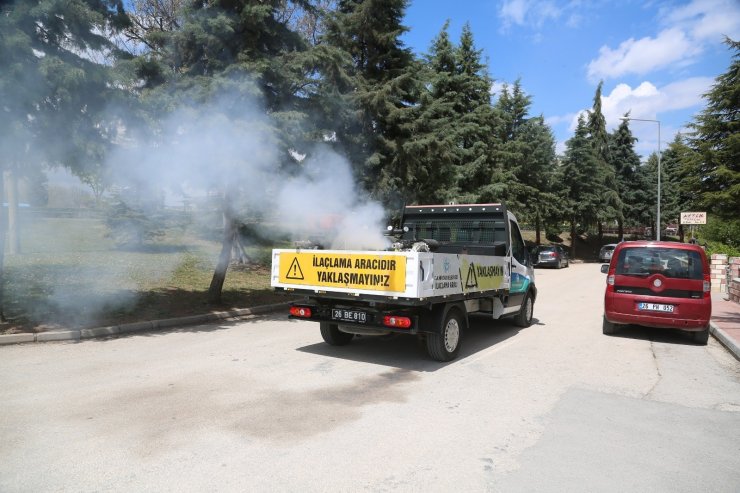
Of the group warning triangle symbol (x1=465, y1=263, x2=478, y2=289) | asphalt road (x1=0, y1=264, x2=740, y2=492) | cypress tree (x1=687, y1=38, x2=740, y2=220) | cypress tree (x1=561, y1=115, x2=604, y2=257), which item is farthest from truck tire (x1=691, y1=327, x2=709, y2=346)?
cypress tree (x1=561, y1=115, x2=604, y2=257)

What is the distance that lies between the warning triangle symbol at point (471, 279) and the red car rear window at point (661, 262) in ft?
10.7

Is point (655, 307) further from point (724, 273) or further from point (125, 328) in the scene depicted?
point (724, 273)

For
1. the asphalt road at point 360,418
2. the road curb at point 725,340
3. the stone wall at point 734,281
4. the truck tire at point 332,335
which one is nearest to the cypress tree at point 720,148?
the stone wall at point 734,281

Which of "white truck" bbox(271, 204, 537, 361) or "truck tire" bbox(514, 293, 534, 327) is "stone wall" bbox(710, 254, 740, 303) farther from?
"white truck" bbox(271, 204, 537, 361)

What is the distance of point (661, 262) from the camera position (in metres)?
8.28

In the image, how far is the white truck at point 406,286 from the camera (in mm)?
5824

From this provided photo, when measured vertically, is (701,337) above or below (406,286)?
below

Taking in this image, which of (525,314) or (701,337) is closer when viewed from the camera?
(701,337)

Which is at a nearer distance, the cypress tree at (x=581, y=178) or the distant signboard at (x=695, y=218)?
the distant signboard at (x=695, y=218)

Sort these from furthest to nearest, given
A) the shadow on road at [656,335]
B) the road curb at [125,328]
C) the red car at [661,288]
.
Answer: the shadow on road at [656,335]
the red car at [661,288]
the road curb at [125,328]

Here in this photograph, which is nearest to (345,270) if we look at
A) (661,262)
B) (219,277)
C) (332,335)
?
(332,335)

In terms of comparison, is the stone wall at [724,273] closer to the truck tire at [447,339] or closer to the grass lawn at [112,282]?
the truck tire at [447,339]

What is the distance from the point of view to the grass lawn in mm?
8594

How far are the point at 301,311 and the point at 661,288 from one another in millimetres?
6025
